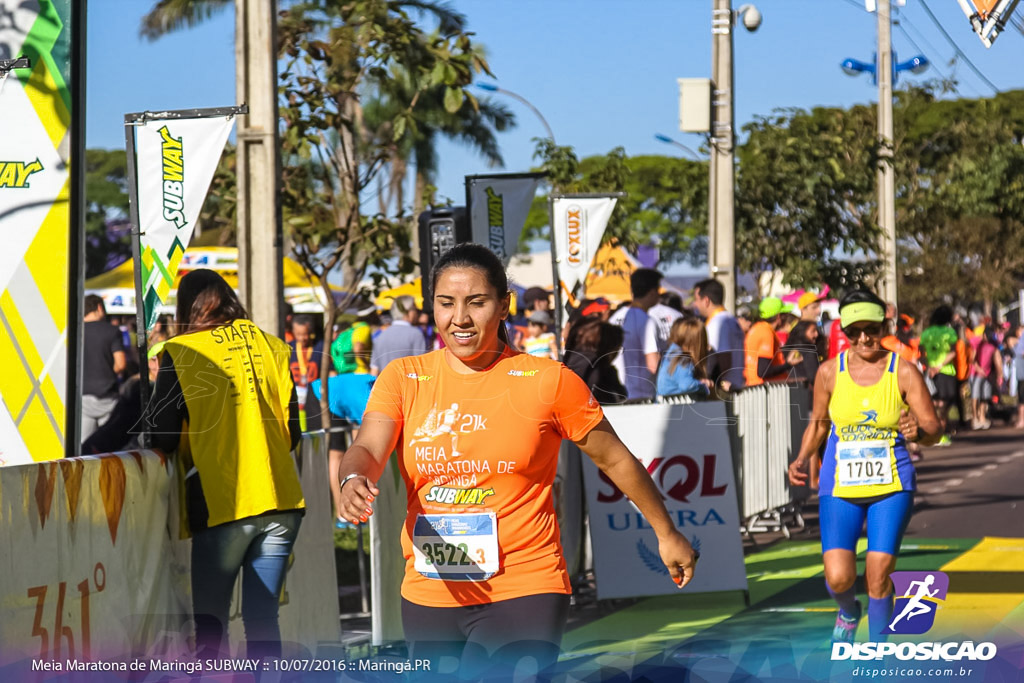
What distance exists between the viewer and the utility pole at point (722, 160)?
13914 millimetres

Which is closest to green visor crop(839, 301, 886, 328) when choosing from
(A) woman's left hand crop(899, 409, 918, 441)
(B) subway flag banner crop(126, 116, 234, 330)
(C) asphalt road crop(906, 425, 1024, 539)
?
(A) woman's left hand crop(899, 409, 918, 441)

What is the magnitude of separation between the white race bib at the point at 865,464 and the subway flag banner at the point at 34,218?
3.49 m

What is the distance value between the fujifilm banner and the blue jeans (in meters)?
3.26

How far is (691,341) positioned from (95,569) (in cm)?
592

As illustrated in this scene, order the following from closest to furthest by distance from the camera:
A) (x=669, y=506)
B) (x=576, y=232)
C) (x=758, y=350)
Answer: (x=669, y=506) < (x=576, y=232) < (x=758, y=350)

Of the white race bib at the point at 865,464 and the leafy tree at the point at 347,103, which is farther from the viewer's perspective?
the leafy tree at the point at 347,103

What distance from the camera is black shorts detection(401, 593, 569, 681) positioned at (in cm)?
376

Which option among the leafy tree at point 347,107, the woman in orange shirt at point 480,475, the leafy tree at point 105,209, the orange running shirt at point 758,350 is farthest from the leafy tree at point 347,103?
the leafy tree at point 105,209

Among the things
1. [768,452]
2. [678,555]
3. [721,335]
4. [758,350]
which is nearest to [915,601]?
[678,555]

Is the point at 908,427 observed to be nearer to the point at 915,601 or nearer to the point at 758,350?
the point at 915,601

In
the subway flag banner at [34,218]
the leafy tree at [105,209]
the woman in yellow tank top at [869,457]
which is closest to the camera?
the subway flag banner at [34,218]

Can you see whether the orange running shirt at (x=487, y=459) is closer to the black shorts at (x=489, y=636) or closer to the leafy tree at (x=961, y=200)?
the black shorts at (x=489, y=636)

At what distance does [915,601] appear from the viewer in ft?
20.4

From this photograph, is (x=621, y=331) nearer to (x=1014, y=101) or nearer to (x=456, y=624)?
(x=456, y=624)
